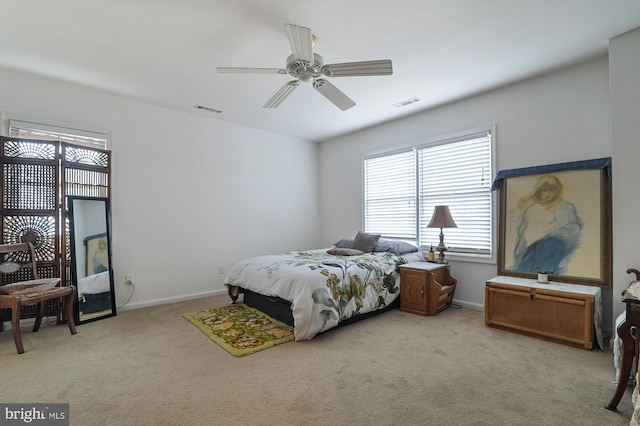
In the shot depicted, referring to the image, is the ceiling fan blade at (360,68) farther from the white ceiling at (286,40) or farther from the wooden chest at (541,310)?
the wooden chest at (541,310)

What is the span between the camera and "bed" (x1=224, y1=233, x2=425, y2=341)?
2.87m

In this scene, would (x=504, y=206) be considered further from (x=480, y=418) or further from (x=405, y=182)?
(x=480, y=418)

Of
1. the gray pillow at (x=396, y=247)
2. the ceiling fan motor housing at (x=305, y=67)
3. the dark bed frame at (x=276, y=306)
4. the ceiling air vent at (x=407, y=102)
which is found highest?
the ceiling air vent at (x=407, y=102)

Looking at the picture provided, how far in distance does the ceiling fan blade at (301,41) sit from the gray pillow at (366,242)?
2839 millimetres

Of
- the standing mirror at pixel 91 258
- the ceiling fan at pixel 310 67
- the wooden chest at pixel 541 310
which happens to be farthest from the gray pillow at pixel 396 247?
the standing mirror at pixel 91 258

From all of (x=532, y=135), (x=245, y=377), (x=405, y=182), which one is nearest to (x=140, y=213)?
(x=245, y=377)

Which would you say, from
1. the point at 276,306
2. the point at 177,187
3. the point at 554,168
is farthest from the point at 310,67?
the point at 177,187

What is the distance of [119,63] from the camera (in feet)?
9.93

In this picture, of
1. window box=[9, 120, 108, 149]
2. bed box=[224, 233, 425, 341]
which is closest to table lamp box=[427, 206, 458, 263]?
bed box=[224, 233, 425, 341]

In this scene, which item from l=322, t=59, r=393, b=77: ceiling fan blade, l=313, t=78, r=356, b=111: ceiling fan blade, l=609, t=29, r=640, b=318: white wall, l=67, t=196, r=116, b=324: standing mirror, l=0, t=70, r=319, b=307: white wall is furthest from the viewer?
l=0, t=70, r=319, b=307: white wall

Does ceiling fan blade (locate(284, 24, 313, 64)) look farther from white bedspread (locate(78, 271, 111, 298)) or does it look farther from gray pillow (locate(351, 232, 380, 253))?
white bedspread (locate(78, 271, 111, 298))

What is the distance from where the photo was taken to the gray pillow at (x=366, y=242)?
14.5ft

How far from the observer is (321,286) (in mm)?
2955

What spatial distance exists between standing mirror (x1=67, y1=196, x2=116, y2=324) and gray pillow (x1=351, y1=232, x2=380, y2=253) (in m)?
3.35
